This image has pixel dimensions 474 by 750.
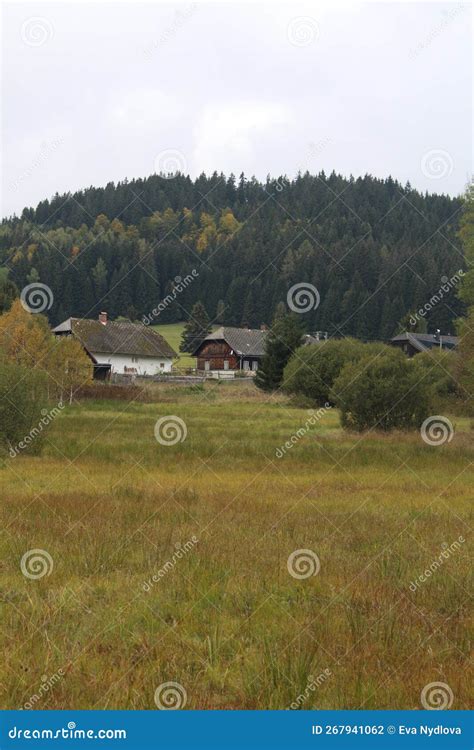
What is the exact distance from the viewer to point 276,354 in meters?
64.6

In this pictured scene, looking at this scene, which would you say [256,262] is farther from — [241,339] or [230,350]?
[230,350]

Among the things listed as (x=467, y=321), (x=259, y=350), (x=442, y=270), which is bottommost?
(x=259, y=350)

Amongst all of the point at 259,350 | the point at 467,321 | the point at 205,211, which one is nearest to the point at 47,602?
the point at 467,321

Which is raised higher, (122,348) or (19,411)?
(19,411)

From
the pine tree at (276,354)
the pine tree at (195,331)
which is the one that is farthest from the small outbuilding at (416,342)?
the pine tree at (276,354)

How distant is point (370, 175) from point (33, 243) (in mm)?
97825

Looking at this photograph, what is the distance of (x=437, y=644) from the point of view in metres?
6.15

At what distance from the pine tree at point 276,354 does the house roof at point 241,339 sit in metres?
33.5

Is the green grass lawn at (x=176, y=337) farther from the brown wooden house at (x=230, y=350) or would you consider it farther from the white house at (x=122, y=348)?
the white house at (x=122, y=348)

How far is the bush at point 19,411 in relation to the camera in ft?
74.5

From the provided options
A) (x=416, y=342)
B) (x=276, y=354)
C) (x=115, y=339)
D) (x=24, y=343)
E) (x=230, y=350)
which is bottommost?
(x=115, y=339)

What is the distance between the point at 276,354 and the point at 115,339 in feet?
110

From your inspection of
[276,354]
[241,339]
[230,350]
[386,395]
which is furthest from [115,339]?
[386,395]

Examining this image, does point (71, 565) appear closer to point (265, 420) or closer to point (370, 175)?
point (265, 420)
